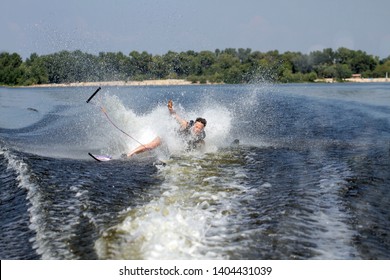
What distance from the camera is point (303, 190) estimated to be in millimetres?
9508

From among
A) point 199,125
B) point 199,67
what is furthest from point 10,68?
point 199,125

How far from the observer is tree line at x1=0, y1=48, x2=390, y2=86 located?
206 ft

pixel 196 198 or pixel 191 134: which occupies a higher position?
pixel 191 134

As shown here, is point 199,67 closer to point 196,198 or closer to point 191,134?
point 191,134

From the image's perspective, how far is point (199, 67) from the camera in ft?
316

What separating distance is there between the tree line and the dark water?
35.0 meters

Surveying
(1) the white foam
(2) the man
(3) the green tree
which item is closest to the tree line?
(3) the green tree

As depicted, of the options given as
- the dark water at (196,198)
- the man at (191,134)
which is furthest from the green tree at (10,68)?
the man at (191,134)

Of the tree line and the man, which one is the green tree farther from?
the man

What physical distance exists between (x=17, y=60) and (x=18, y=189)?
367ft

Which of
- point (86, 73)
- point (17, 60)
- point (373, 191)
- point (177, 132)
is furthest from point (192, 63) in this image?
point (373, 191)

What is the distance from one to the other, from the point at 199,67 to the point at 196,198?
88939mm

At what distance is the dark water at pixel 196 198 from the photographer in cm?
648

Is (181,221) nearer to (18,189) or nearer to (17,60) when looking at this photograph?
(18,189)
